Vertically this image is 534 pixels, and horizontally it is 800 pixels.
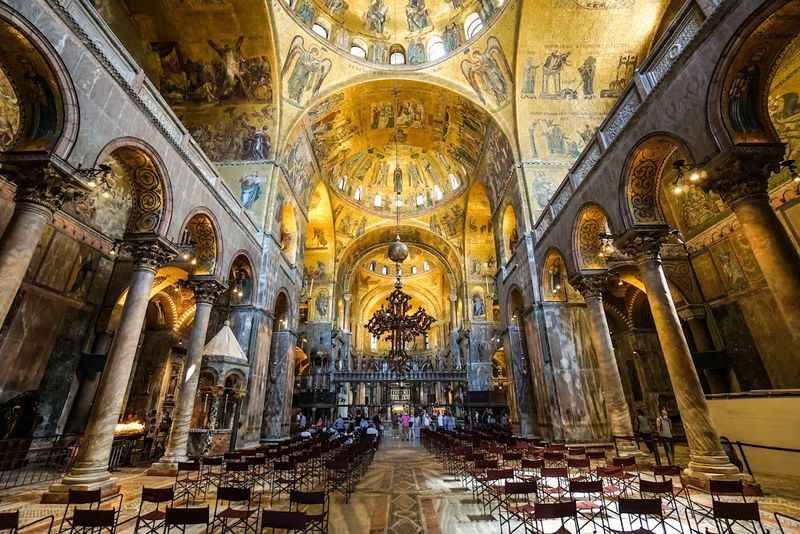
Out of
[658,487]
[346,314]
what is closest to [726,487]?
[658,487]

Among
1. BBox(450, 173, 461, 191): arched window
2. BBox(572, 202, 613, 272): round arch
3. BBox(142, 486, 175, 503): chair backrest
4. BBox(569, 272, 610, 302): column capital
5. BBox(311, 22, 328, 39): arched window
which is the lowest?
BBox(142, 486, 175, 503): chair backrest

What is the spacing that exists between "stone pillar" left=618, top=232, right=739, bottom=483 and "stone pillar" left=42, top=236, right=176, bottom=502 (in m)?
9.57

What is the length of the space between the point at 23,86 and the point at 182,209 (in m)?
3.36

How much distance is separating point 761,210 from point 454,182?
62.0ft

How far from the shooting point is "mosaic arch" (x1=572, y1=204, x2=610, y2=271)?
9539 millimetres

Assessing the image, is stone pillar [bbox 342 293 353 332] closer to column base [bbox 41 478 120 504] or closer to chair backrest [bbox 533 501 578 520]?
column base [bbox 41 478 120 504]

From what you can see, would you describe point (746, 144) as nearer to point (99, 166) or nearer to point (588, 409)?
point (588, 409)

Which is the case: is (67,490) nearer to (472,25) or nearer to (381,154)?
(472,25)

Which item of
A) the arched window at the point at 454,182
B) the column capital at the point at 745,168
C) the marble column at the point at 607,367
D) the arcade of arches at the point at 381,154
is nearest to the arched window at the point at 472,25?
the arcade of arches at the point at 381,154

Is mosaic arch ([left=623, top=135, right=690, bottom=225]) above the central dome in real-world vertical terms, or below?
below

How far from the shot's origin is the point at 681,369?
6.36 meters

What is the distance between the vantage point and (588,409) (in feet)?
34.5

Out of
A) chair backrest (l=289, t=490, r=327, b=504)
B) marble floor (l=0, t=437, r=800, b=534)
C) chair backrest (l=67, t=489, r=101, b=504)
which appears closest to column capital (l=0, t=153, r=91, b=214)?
chair backrest (l=67, t=489, r=101, b=504)

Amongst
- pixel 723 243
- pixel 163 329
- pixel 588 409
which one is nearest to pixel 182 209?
pixel 163 329
